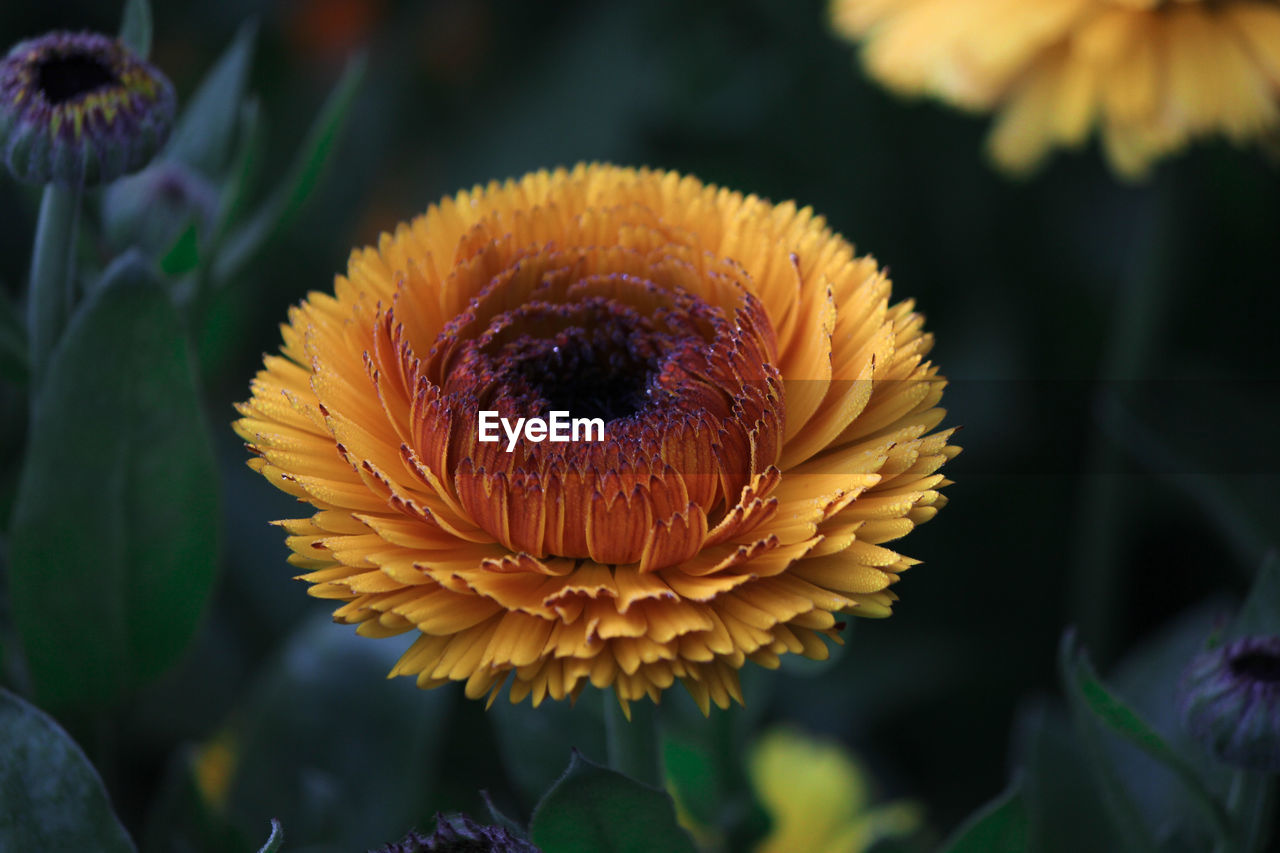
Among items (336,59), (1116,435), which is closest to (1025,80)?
(1116,435)

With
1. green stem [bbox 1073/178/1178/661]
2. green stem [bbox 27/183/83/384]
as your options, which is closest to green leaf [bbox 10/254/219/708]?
green stem [bbox 27/183/83/384]

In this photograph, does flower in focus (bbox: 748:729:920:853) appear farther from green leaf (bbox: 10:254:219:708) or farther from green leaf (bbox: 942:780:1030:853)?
green leaf (bbox: 10:254:219:708)

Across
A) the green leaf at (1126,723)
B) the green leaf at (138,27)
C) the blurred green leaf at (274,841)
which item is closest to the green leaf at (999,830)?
the green leaf at (1126,723)

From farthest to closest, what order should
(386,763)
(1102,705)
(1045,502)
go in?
(1045,502), (386,763), (1102,705)

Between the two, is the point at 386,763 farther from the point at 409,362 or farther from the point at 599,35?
the point at 599,35

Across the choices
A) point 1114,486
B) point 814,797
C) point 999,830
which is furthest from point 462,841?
point 1114,486

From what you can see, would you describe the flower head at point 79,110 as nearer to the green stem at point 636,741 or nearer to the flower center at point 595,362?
the flower center at point 595,362
